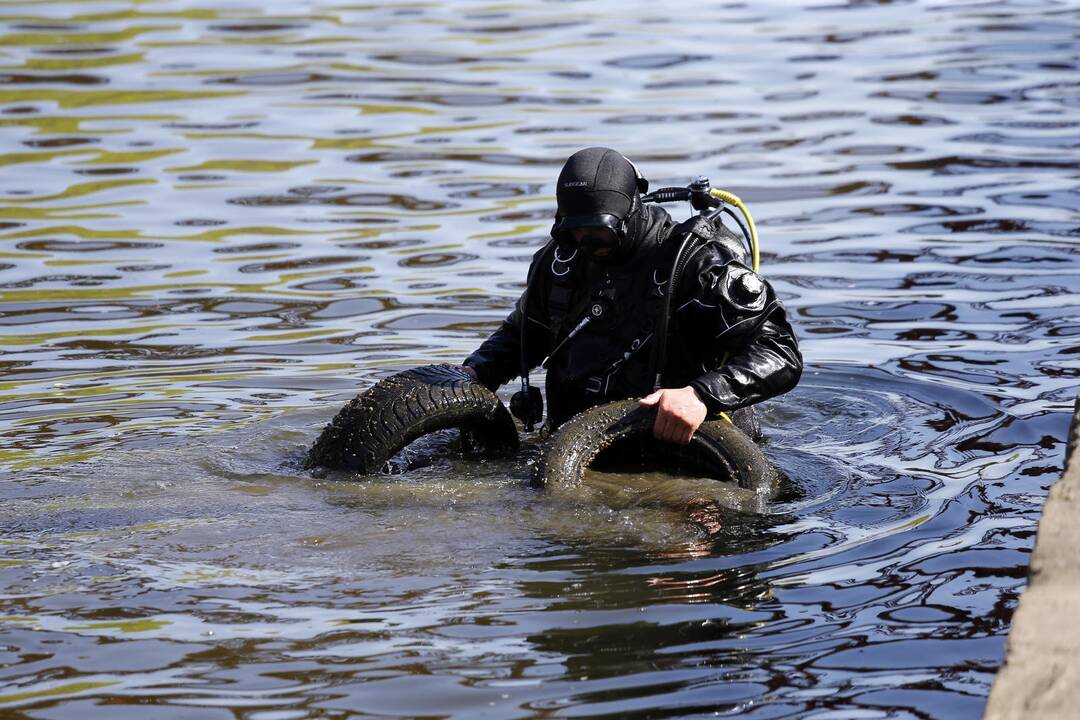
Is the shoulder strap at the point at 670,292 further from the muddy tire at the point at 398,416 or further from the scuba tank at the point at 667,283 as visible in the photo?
the muddy tire at the point at 398,416

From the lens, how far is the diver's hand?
6.09 meters

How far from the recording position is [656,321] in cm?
645

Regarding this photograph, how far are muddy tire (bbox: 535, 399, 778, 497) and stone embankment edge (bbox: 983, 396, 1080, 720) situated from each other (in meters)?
1.88

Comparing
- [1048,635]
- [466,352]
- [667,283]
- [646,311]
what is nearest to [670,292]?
[667,283]

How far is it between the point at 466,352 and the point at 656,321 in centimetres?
271

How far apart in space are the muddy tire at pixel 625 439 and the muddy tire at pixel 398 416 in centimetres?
54

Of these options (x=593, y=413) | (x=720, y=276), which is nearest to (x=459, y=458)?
(x=593, y=413)

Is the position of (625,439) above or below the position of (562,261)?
below

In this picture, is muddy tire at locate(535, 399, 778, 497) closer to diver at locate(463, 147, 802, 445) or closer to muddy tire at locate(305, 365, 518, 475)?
diver at locate(463, 147, 802, 445)

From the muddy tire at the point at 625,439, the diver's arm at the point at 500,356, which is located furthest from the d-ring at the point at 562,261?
the muddy tire at the point at 625,439

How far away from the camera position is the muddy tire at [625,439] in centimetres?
614

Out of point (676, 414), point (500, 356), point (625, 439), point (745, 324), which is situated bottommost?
point (625, 439)

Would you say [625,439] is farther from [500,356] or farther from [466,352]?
[466,352]

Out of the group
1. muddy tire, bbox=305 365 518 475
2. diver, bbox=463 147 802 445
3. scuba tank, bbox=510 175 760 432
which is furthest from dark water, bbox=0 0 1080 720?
diver, bbox=463 147 802 445
